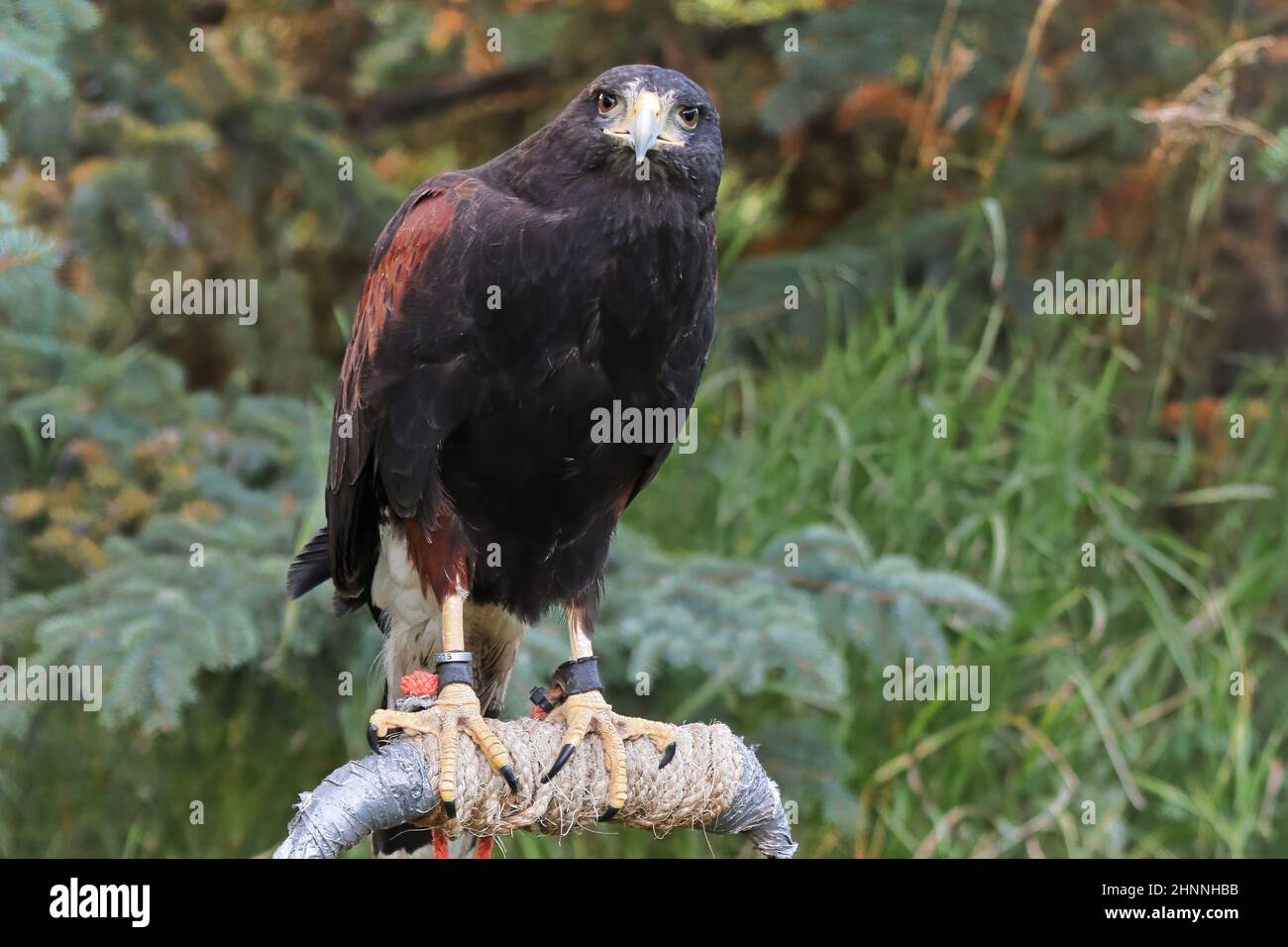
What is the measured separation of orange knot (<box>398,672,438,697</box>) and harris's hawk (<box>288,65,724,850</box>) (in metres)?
0.03

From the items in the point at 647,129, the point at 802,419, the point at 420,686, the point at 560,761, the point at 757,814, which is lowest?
the point at 757,814

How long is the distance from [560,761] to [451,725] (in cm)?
22

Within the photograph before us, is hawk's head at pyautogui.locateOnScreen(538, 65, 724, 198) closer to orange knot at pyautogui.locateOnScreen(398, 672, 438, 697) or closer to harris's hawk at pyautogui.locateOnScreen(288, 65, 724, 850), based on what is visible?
harris's hawk at pyautogui.locateOnScreen(288, 65, 724, 850)

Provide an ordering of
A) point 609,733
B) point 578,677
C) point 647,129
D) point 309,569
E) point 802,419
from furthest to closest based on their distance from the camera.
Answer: point 802,419 → point 309,569 → point 578,677 → point 609,733 → point 647,129

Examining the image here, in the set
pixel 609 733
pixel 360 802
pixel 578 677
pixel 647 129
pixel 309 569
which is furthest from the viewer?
pixel 309 569

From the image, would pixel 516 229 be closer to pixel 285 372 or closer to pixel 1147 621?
pixel 285 372

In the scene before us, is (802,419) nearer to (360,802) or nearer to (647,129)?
(647,129)

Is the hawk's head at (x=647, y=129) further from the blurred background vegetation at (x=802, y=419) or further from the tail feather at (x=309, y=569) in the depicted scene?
the blurred background vegetation at (x=802, y=419)

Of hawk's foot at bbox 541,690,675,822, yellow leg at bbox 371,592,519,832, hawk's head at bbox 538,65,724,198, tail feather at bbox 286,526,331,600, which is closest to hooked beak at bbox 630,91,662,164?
hawk's head at bbox 538,65,724,198

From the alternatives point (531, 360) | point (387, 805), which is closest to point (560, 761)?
point (387, 805)

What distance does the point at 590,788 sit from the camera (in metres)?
2.75

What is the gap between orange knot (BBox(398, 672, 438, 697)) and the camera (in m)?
2.80

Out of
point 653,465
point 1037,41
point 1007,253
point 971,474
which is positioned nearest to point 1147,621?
point 971,474

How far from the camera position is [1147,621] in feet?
15.9
